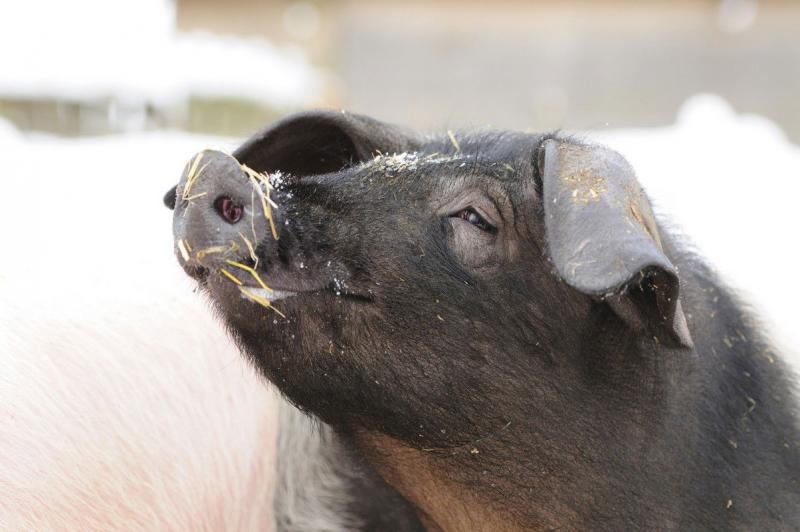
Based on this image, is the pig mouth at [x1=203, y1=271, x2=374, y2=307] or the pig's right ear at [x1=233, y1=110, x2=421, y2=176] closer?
the pig mouth at [x1=203, y1=271, x2=374, y2=307]

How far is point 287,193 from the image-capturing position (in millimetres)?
2707

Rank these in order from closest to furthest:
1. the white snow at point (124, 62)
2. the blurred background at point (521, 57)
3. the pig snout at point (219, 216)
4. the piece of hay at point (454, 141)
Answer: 1. the pig snout at point (219, 216)
2. the piece of hay at point (454, 141)
3. the white snow at point (124, 62)
4. the blurred background at point (521, 57)

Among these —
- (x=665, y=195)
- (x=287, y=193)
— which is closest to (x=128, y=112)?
(x=665, y=195)

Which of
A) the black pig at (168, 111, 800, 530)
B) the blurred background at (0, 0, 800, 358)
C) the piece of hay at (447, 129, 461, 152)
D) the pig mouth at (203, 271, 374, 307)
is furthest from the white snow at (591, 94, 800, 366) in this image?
the blurred background at (0, 0, 800, 358)

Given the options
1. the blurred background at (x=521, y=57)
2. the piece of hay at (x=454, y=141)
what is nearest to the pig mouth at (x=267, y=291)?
the piece of hay at (x=454, y=141)

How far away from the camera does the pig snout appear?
256 cm

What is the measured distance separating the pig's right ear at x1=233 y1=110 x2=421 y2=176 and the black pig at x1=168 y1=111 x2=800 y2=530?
229mm

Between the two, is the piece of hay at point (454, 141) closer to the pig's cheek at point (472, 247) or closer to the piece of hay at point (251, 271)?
the pig's cheek at point (472, 247)

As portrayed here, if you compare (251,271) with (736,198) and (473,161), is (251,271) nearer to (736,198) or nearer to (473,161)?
(473,161)

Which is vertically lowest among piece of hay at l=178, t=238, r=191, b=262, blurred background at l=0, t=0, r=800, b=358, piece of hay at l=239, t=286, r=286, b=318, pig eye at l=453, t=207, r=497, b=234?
blurred background at l=0, t=0, r=800, b=358

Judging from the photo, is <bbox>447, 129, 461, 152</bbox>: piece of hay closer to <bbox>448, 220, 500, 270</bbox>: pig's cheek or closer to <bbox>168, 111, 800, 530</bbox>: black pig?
<bbox>168, 111, 800, 530</bbox>: black pig

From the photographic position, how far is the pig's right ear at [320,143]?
10.6 ft

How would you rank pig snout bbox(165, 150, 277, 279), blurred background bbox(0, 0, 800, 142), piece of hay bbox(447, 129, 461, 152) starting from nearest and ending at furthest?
pig snout bbox(165, 150, 277, 279) → piece of hay bbox(447, 129, 461, 152) → blurred background bbox(0, 0, 800, 142)

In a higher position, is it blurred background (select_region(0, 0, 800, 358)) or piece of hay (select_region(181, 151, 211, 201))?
piece of hay (select_region(181, 151, 211, 201))
